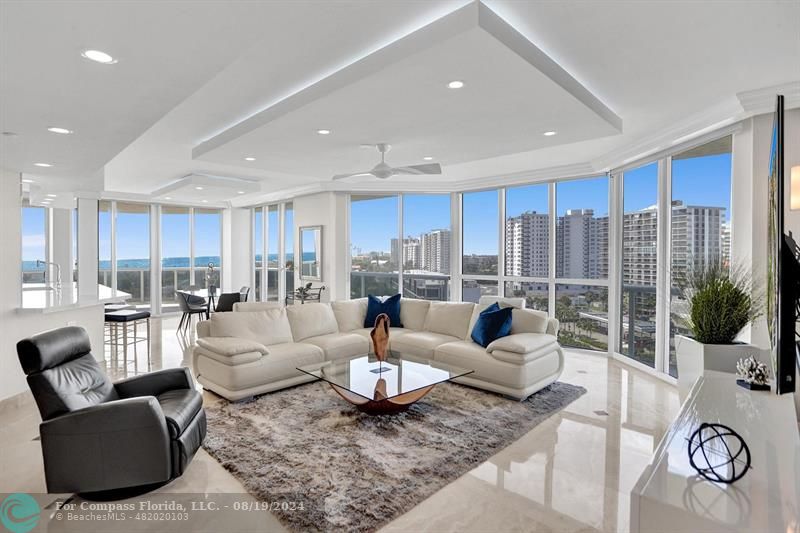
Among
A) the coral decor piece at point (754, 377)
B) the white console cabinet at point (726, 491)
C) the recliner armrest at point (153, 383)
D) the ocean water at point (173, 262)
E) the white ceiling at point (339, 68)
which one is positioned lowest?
the recliner armrest at point (153, 383)

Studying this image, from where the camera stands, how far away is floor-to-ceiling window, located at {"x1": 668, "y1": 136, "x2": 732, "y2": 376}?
418 centimetres

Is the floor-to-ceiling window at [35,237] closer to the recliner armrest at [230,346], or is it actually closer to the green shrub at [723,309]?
the recliner armrest at [230,346]

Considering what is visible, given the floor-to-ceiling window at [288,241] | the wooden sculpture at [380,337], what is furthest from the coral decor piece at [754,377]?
the floor-to-ceiling window at [288,241]

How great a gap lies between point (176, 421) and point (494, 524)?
1.95 metres

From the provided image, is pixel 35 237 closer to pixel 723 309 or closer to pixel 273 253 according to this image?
pixel 273 253

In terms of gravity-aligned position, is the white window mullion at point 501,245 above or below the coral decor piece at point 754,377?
above

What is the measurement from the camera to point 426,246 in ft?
26.0

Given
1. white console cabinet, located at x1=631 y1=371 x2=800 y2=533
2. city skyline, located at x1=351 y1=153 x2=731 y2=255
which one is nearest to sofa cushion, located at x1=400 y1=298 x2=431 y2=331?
city skyline, located at x1=351 y1=153 x2=731 y2=255

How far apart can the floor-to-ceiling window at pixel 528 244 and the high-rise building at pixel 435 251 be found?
3.61 ft

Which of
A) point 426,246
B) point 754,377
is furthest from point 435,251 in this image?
point 754,377

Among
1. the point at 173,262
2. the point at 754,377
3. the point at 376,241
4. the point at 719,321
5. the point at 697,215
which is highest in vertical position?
the point at 697,215

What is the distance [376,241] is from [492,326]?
12.5ft

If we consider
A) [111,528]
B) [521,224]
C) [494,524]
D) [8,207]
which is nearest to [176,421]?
[111,528]

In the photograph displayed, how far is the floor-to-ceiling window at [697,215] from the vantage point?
13.7 ft
